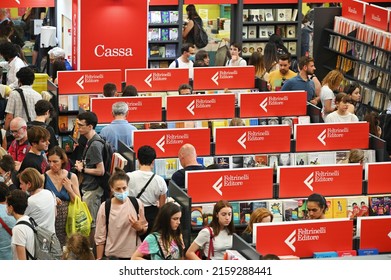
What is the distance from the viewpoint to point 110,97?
495 inches

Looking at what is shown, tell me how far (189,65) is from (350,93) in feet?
9.38

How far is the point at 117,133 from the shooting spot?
1114 centimetres

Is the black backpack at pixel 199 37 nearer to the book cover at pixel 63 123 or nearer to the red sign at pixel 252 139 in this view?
the book cover at pixel 63 123

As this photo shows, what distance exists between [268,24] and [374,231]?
10990 millimetres

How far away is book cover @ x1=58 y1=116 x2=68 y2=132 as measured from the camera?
13.4 meters

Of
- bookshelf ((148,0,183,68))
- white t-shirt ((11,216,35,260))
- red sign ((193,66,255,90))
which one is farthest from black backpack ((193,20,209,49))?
white t-shirt ((11,216,35,260))

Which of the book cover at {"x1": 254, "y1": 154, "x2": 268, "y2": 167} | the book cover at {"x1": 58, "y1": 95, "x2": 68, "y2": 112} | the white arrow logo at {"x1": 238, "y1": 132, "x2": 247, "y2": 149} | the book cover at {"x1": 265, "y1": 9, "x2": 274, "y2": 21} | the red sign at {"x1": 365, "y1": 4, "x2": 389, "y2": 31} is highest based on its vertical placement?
the red sign at {"x1": 365, "y1": 4, "x2": 389, "y2": 31}

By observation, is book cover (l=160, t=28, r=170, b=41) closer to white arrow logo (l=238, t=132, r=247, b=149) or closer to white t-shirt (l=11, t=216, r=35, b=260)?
white arrow logo (l=238, t=132, r=247, b=149)

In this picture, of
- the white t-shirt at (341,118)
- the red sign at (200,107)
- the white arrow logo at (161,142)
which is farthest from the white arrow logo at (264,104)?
the white arrow logo at (161,142)

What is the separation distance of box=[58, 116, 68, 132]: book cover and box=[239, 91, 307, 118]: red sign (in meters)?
2.39

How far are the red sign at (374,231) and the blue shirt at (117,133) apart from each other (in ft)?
11.6

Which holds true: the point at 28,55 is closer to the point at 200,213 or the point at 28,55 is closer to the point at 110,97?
the point at 110,97

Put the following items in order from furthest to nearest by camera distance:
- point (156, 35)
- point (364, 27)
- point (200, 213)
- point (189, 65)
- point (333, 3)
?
1. point (333, 3)
2. point (156, 35)
3. point (364, 27)
4. point (189, 65)
5. point (200, 213)
